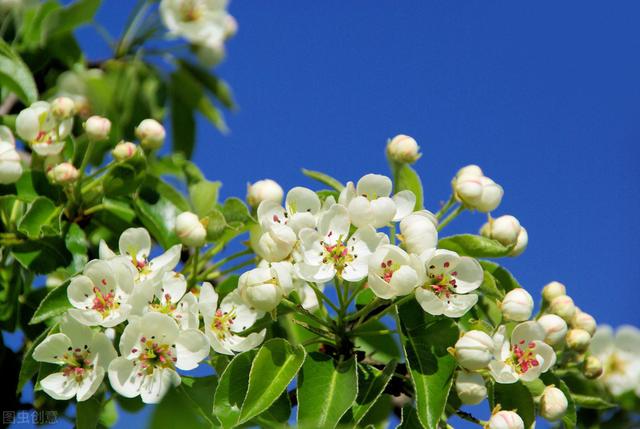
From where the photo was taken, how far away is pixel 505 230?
2.22 m

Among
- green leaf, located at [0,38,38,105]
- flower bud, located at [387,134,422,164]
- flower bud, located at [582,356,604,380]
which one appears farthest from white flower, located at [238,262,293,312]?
green leaf, located at [0,38,38,105]

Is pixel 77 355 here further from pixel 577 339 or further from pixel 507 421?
pixel 577 339

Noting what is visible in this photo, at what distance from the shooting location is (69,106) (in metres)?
2.59

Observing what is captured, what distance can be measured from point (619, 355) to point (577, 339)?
31.7 inches

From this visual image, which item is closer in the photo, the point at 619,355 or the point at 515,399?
the point at 515,399

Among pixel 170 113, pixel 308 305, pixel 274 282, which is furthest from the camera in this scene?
pixel 170 113

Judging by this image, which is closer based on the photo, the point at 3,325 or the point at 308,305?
the point at 308,305

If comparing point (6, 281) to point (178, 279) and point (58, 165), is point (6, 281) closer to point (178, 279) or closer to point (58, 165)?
point (58, 165)

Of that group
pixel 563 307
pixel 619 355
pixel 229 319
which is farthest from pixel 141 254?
pixel 619 355

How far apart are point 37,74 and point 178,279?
Result: 1.61 m

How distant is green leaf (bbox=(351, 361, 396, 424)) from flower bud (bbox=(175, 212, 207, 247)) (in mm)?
555

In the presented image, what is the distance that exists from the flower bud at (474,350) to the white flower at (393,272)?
163 mm

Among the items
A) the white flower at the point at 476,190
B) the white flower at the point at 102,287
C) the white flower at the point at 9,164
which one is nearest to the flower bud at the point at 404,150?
the white flower at the point at 476,190

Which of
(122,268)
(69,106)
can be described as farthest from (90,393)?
(69,106)
